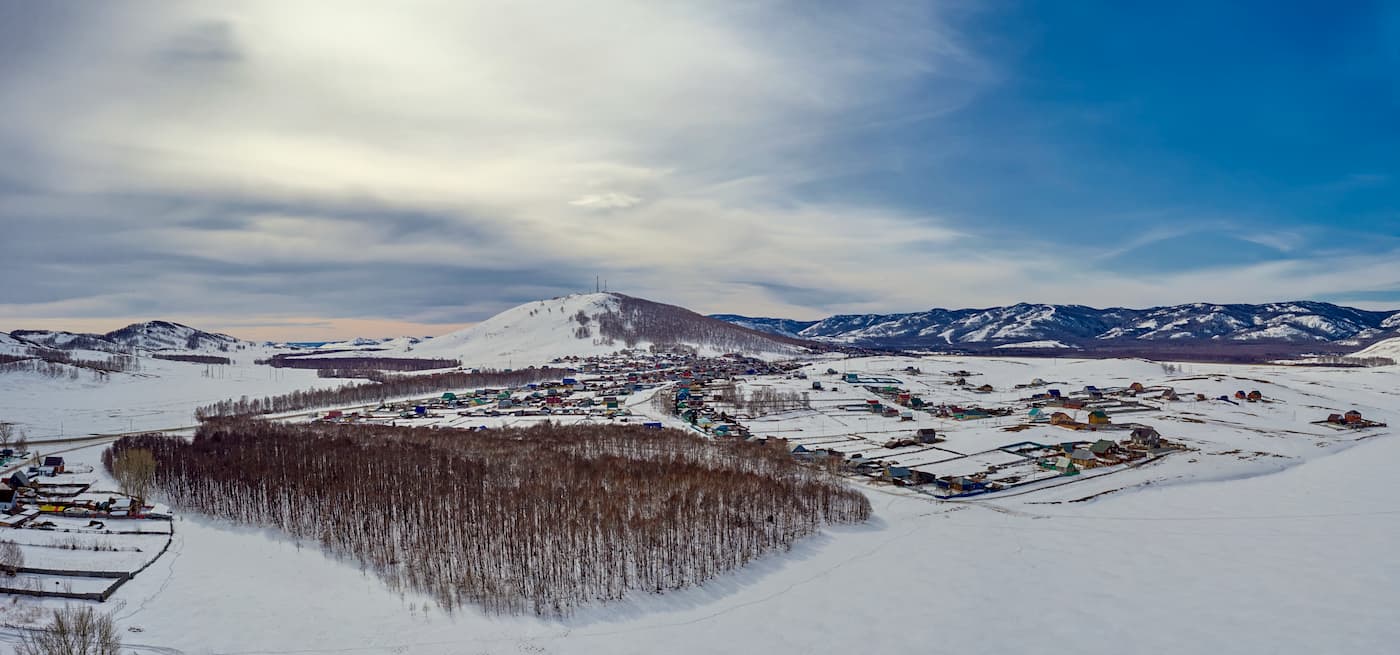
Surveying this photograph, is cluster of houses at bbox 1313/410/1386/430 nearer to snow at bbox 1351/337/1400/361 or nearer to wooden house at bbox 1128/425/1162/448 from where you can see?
wooden house at bbox 1128/425/1162/448

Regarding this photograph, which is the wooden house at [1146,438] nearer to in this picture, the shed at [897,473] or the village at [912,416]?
the village at [912,416]

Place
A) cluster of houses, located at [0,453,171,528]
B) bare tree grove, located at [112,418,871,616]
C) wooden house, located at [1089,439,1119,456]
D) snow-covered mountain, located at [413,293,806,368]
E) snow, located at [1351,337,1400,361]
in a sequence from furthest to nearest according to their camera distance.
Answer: snow-covered mountain, located at [413,293,806,368]
snow, located at [1351,337,1400,361]
wooden house, located at [1089,439,1119,456]
cluster of houses, located at [0,453,171,528]
bare tree grove, located at [112,418,871,616]

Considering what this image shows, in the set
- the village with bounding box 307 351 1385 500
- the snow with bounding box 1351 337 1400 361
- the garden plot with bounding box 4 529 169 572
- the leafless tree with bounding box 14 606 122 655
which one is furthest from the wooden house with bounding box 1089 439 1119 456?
the snow with bounding box 1351 337 1400 361

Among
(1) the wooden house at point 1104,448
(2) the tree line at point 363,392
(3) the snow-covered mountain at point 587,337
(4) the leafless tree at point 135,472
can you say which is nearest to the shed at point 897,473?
(1) the wooden house at point 1104,448

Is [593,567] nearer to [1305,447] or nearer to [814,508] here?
[814,508]

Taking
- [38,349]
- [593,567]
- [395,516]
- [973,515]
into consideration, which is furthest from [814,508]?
[38,349]

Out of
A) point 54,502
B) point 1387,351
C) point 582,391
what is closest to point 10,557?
point 54,502
